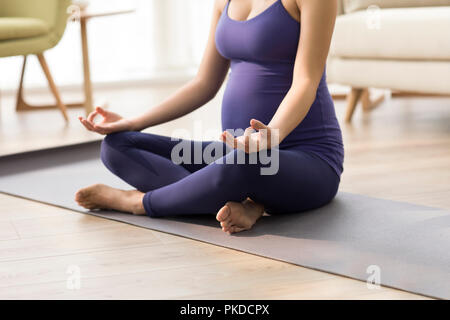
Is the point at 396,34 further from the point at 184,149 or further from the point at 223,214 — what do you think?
the point at 223,214

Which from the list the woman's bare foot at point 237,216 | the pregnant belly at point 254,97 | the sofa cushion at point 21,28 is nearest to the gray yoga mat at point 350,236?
the woman's bare foot at point 237,216

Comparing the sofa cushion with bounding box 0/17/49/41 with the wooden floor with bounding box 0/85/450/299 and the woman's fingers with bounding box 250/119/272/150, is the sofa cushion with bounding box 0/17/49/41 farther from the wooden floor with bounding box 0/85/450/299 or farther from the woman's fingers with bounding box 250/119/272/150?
the woman's fingers with bounding box 250/119/272/150

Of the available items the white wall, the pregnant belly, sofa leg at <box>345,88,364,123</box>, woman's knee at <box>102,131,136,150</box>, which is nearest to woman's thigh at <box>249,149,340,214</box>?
the pregnant belly

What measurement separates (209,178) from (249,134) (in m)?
0.14

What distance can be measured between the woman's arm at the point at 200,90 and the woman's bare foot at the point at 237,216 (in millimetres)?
331

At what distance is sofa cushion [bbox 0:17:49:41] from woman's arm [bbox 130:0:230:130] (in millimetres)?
1294

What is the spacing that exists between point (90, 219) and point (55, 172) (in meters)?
0.55

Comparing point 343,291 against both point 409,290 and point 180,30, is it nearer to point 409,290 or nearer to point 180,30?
point 409,290

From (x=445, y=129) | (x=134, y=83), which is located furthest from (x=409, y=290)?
(x=134, y=83)

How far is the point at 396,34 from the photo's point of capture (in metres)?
2.60

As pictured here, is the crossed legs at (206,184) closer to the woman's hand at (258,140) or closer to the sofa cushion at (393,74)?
the woman's hand at (258,140)

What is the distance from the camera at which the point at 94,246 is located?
4.86ft

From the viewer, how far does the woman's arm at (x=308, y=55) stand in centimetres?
148

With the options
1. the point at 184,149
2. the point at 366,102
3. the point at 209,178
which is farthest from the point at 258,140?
the point at 366,102
